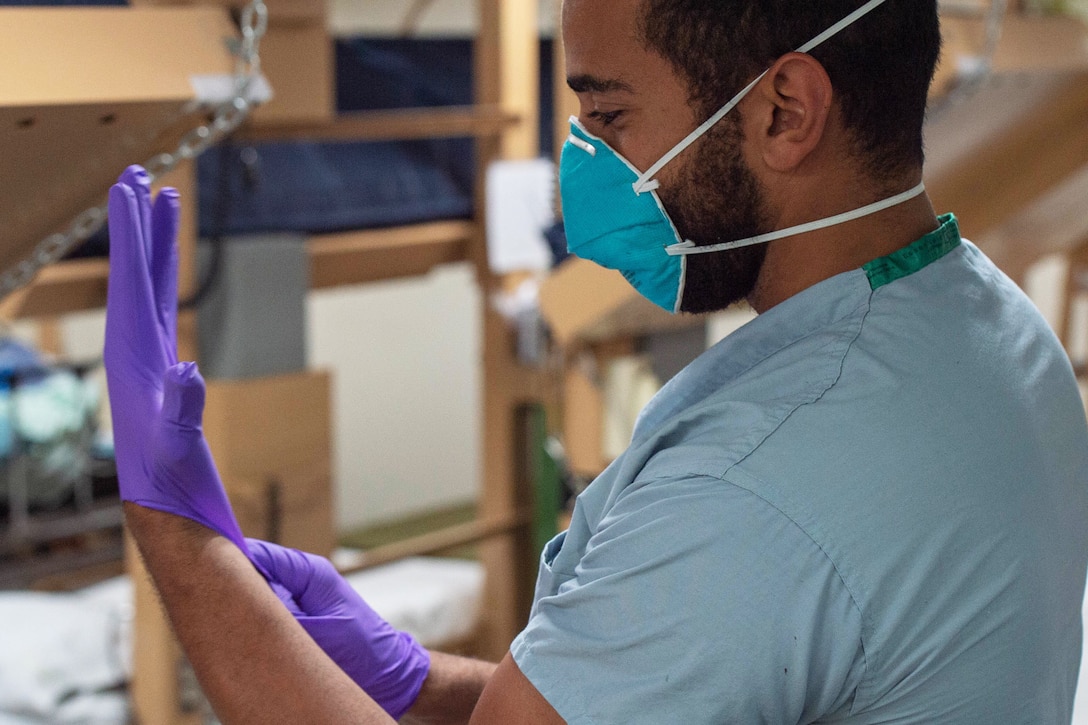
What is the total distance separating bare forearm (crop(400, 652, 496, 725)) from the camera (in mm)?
1145

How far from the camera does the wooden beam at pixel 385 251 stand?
8.11 ft

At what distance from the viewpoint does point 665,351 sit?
2.45 metres

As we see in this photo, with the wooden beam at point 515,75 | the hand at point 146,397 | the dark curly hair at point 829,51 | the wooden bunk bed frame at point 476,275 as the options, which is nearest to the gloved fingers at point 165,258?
the hand at point 146,397

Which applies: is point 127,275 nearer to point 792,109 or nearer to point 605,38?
point 605,38

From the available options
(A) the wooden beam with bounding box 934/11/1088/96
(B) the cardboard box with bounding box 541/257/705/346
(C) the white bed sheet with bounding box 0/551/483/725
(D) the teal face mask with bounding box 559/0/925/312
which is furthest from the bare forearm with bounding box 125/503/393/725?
(C) the white bed sheet with bounding box 0/551/483/725

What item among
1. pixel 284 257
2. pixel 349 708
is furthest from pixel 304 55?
pixel 349 708

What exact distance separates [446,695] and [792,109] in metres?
0.65

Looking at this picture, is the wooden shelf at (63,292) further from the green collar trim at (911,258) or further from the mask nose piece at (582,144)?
the green collar trim at (911,258)

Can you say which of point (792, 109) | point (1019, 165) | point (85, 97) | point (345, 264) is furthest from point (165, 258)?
point (1019, 165)

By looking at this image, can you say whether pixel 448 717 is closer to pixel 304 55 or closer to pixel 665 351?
pixel 304 55

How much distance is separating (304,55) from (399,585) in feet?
4.65

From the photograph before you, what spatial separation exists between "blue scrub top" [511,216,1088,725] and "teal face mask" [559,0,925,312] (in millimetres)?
123

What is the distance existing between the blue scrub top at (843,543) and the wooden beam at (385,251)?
5.58 ft

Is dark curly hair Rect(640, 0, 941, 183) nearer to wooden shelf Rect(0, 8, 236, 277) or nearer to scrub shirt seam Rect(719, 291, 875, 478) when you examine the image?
scrub shirt seam Rect(719, 291, 875, 478)
